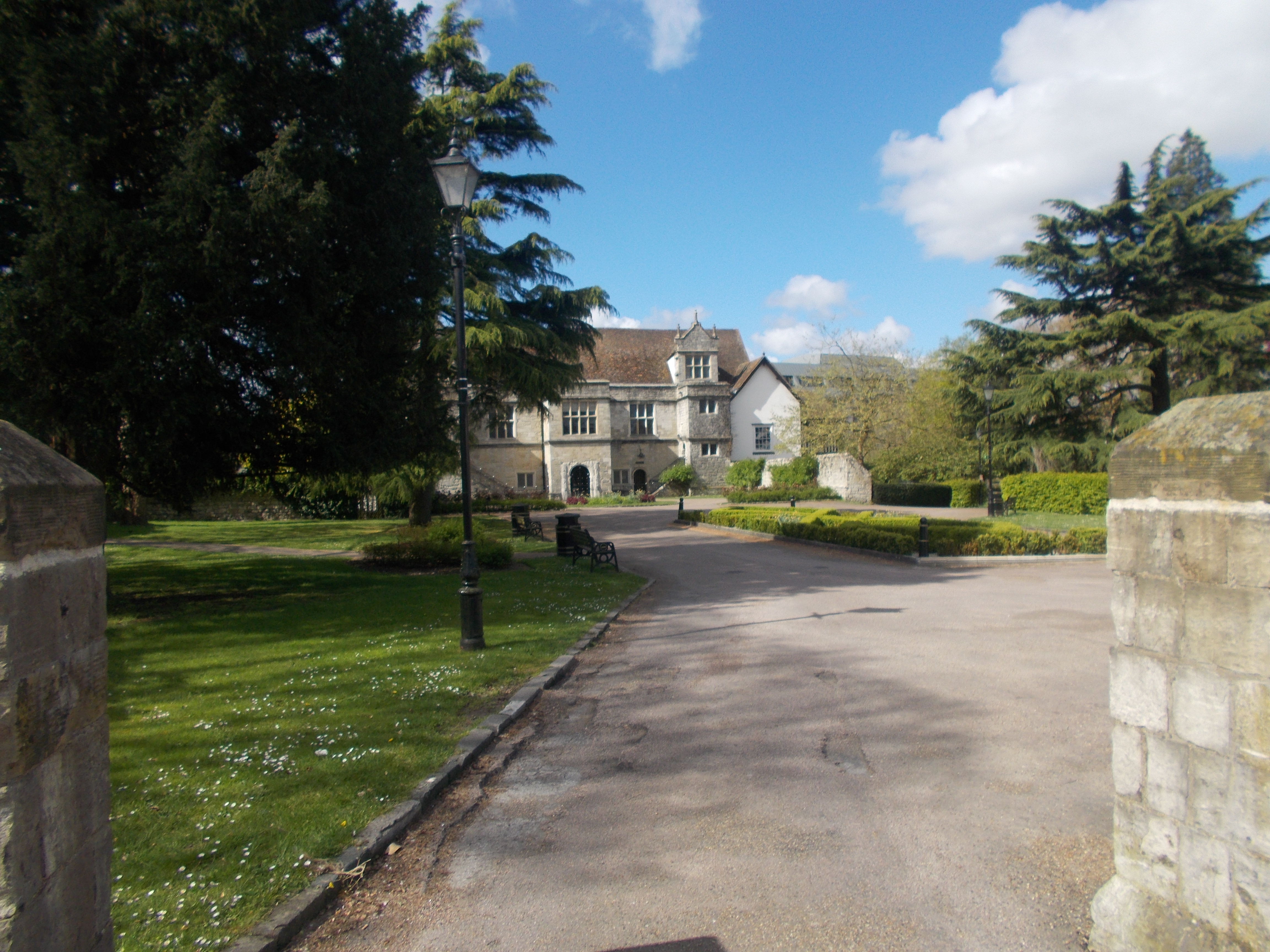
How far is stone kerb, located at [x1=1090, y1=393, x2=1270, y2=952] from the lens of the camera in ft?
8.42

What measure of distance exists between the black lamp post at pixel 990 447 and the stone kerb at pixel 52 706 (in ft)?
96.4

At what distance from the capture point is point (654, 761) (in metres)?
5.27

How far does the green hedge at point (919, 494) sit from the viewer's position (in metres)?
35.5

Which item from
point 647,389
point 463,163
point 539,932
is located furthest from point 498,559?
point 647,389

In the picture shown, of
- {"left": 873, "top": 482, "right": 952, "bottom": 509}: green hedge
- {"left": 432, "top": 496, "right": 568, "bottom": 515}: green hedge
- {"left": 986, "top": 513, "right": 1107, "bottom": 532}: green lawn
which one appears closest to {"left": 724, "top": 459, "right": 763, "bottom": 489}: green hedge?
{"left": 873, "top": 482, "right": 952, "bottom": 509}: green hedge

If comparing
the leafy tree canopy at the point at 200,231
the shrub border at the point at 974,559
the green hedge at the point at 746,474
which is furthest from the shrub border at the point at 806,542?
the green hedge at the point at 746,474

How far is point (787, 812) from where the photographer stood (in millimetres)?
4418

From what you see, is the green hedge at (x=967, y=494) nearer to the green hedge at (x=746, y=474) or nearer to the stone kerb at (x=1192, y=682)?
the green hedge at (x=746, y=474)

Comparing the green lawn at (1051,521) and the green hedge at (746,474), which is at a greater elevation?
the green hedge at (746,474)

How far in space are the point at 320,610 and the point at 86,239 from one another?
568 cm

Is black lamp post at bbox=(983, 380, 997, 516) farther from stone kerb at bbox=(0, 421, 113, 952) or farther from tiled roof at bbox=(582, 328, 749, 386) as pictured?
stone kerb at bbox=(0, 421, 113, 952)

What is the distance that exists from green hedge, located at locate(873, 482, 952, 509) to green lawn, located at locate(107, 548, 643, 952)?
27.4 metres

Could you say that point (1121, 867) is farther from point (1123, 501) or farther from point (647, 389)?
point (647, 389)

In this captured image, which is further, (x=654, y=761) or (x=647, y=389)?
(x=647, y=389)
